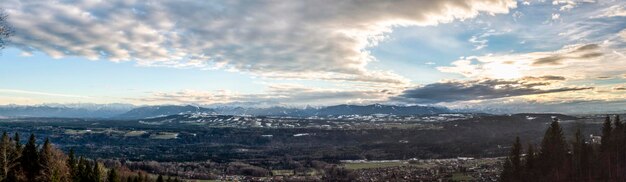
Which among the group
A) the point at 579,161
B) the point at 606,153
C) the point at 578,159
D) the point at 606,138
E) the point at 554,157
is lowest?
the point at 579,161

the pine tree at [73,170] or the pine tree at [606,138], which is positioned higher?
the pine tree at [606,138]

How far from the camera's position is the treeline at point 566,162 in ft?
297

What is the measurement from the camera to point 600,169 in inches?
3565

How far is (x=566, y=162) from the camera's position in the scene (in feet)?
307

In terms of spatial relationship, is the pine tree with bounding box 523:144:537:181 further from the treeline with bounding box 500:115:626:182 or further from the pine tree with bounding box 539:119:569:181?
the pine tree with bounding box 539:119:569:181

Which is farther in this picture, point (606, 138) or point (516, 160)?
point (606, 138)

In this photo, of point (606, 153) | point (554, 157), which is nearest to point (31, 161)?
point (554, 157)

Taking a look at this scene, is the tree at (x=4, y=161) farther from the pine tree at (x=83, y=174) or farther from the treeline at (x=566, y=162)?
the treeline at (x=566, y=162)

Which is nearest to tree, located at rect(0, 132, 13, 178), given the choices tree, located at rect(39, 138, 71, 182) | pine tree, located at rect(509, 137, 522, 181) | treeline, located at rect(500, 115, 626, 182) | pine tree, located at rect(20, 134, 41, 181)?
pine tree, located at rect(20, 134, 41, 181)

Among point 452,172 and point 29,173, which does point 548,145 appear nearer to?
point 452,172

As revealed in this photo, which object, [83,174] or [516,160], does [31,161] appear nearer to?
[83,174]

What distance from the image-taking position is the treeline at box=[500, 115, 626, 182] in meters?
90.5

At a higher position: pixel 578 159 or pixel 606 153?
pixel 606 153

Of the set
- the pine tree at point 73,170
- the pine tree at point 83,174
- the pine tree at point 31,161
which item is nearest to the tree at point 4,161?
the pine tree at point 31,161
